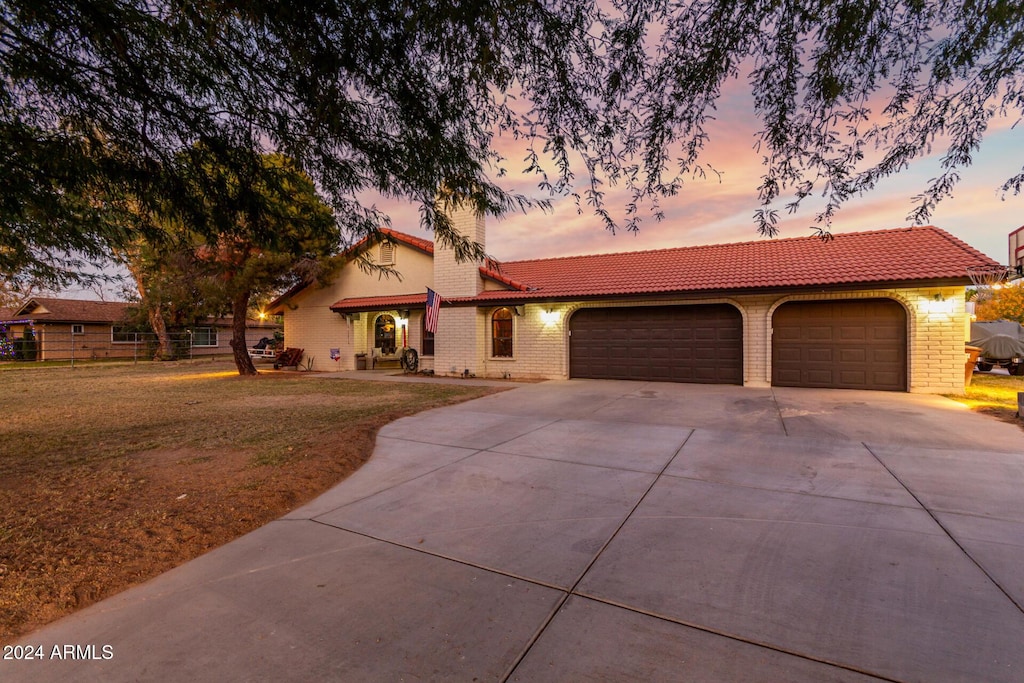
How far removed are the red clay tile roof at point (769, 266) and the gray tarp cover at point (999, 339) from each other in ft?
18.5

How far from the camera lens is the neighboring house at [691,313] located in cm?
1127

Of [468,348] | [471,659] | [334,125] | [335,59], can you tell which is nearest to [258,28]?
[335,59]

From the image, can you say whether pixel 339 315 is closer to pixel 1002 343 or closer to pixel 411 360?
pixel 411 360

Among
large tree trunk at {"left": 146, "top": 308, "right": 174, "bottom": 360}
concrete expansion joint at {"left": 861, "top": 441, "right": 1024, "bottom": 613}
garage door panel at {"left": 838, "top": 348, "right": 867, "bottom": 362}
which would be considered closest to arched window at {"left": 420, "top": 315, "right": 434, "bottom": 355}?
garage door panel at {"left": 838, "top": 348, "right": 867, "bottom": 362}

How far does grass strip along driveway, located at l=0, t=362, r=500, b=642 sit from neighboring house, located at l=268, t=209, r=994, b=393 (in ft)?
12.4

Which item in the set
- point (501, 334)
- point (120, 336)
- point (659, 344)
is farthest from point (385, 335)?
point (120, 336)

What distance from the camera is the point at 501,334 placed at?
16484 mm

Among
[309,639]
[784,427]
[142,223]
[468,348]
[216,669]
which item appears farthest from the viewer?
[468,348]

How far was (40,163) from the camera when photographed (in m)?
4.52

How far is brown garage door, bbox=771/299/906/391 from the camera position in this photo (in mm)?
11531

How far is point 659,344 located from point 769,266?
4015 mm

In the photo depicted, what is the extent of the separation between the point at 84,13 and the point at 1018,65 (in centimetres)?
801

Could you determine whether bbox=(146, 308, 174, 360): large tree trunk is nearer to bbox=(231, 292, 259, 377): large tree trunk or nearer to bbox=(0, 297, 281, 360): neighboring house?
bbox=(0, 297, 281, 360): neighboring house

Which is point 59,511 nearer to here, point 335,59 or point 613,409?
point 335,59
